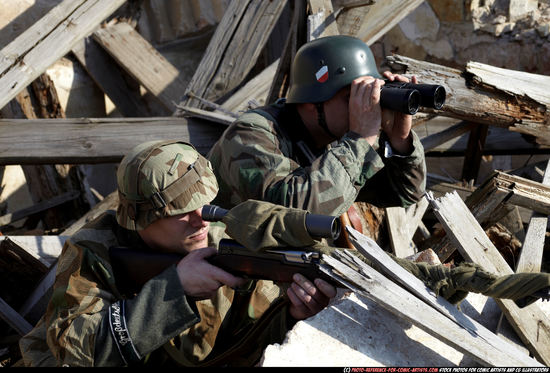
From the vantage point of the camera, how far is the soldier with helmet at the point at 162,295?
79.9 inches

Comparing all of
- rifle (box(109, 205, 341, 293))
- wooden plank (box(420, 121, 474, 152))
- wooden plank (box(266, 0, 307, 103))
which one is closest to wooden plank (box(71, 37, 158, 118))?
wooden plank (box(266, 0, 307, 103))

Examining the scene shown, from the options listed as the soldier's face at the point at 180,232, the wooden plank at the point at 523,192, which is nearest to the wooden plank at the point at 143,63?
the wooden plank at the point at 523,192

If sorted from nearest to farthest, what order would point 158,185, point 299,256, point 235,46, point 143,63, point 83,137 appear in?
1. point 299,256
2. point 158,185
3. point 83,137
4. point 235,46
5. point 143,63

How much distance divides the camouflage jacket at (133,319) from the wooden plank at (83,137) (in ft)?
6.00

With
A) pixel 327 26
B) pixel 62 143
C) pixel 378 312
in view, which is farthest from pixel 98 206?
pixel 378 312

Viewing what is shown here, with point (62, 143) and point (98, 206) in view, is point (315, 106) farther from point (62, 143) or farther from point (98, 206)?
point (98, 206)

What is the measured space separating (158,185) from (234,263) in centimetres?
41

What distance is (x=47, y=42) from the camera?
4.38 m

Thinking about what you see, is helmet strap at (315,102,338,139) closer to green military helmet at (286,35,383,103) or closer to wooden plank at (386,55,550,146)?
green military helmet at (286,35,383,103)

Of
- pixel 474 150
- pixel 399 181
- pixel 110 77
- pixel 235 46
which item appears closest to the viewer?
pixel 399 181

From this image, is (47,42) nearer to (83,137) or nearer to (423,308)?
(83,137)

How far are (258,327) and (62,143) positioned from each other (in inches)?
96.4

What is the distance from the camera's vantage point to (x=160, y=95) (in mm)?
5941

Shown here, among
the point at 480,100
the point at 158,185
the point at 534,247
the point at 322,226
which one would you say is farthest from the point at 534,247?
the point at 158,185
